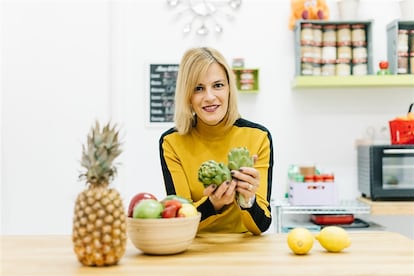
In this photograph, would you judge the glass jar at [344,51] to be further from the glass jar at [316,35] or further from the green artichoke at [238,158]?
the green artichoke at [238,158]

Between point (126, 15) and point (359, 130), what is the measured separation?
202cm

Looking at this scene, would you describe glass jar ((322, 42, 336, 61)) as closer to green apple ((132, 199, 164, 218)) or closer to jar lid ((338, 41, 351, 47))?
jar lid ((338, 41, 351, 47))

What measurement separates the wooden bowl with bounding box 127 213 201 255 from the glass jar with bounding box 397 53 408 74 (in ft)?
9.06

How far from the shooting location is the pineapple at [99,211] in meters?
1.39

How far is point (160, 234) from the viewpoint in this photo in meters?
1.54

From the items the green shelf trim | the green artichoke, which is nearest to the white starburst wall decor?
the green shelf trim

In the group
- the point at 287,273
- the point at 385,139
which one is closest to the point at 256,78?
the point at 385,139

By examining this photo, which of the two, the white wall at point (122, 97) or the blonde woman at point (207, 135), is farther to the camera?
the white wall at point (122, 97)

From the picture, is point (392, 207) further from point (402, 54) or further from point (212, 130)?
point (212, 130)

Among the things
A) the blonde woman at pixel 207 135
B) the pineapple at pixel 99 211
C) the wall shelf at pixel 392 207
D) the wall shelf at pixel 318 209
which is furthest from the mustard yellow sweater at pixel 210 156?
the wall shelf at pixel 392 207

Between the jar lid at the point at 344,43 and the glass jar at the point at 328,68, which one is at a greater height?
the jar lid at the point at 344,43

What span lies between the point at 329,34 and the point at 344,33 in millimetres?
109

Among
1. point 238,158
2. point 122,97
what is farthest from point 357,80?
point 238,158

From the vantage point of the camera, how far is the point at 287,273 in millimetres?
1364
